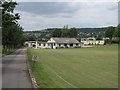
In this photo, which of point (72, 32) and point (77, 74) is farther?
point (72, 32)

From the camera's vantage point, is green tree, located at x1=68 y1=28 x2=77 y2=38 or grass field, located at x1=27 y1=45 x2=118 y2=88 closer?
grass field, located at x1=27 y1=45 x2=118 y2=88

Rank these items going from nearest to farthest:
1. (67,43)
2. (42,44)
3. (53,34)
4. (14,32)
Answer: (14,32) → (67,43) → (42,44) → (53,34)

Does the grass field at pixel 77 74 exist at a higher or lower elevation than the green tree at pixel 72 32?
lower

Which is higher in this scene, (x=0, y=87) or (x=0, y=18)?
(x=0, y=18)

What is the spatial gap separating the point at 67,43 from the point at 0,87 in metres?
93.1

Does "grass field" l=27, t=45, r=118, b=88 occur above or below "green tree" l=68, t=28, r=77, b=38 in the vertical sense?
below

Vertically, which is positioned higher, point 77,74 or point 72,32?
point 72,32

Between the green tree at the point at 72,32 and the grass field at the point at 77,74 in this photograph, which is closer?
the grass field at the point at 77,74

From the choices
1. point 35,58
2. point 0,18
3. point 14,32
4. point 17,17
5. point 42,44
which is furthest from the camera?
point 42,44

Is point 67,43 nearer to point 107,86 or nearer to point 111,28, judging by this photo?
point 111,28

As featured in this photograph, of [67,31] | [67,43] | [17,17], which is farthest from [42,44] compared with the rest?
[17,17]

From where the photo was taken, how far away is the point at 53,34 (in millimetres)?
173500

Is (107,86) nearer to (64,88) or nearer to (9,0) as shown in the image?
(64,88)

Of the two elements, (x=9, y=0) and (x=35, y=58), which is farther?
(x=9, y=0)
